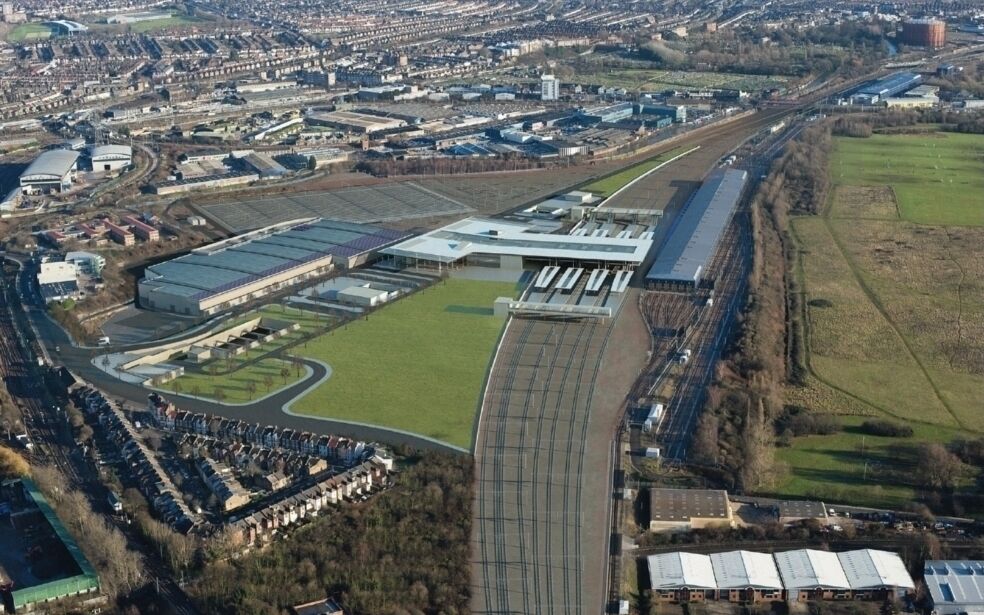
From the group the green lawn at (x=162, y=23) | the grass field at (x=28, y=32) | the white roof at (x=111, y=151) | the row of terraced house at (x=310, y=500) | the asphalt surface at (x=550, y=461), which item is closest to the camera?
the asphalt surface at (x=550, y=461)

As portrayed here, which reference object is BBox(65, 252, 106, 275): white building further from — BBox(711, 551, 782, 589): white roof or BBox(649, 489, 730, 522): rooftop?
BBox(711, 551, 782, 589): white roof

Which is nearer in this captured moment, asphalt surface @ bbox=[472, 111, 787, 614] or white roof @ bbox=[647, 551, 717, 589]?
white roof @ bbox=[647, 551, 717, 589]

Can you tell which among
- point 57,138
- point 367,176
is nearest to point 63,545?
point 367,176

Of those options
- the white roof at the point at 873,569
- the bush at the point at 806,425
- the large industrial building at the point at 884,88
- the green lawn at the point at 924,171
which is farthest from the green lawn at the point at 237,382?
the large industrial building at the point at 884,88

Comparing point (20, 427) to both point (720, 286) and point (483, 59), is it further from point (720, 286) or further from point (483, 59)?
point (483, 59)

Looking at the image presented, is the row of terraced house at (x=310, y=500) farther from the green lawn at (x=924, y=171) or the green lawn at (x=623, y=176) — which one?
the green lawn at (x=924, y=171)

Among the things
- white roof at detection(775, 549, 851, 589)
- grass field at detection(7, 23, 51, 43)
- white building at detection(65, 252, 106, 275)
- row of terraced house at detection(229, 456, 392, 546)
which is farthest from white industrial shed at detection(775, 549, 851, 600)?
grass field at detection(7, 23, 51, 43)
